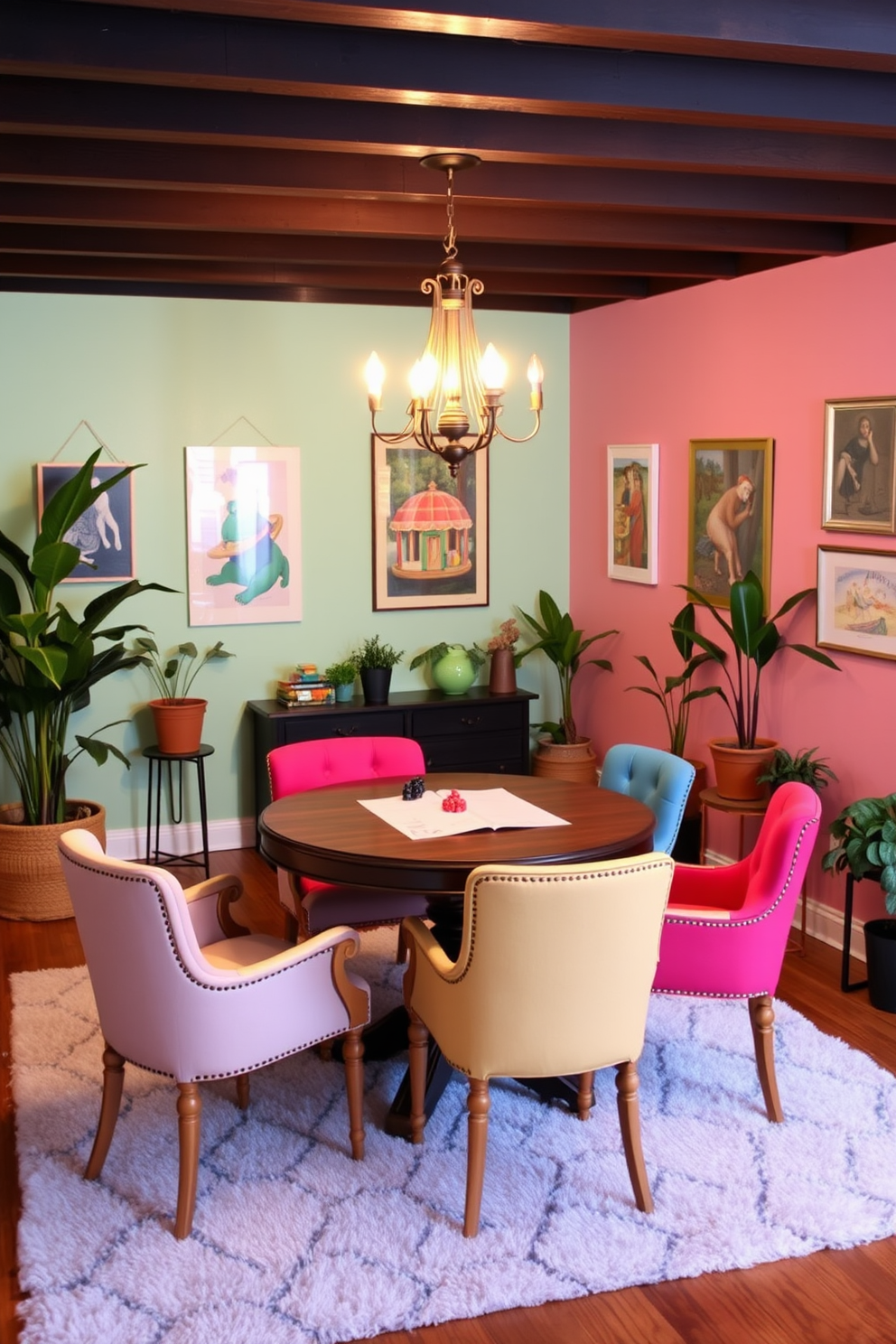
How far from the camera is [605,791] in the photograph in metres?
4.27

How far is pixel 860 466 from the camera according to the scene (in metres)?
4.74

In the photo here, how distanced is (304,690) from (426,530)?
1.08 m

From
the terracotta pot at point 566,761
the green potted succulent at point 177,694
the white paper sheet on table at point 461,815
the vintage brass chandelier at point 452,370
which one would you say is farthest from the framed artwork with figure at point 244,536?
the vintage brass chandelier at point 452,370

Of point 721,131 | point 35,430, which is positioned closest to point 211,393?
point 35,430

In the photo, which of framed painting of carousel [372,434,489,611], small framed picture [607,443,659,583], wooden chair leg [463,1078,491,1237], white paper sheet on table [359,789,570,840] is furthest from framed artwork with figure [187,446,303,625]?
wooden chair leg [463,1078,491,1237]

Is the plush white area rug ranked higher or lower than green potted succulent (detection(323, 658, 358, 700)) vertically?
lower

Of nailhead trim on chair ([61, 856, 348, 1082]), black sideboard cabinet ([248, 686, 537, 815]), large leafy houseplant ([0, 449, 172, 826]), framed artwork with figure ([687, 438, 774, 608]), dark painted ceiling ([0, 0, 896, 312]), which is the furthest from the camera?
black sideboard cabinet ([248, 686, 537, 815])

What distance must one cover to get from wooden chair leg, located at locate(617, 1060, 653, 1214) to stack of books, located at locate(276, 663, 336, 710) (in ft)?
10.6

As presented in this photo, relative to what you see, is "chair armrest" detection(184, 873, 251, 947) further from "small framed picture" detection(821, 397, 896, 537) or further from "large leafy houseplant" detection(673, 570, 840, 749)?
"small framed picture" detection(821, 397, 896, 537)

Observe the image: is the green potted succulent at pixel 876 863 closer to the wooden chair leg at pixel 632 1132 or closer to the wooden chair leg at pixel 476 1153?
the wooden chair leg at pixel 632 1132

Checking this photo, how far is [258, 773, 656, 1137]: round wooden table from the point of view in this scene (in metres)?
3.43

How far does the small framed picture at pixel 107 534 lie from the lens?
605cm

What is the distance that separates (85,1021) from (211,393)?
3.03 meters

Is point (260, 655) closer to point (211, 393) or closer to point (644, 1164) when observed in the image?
point (211, 393)
